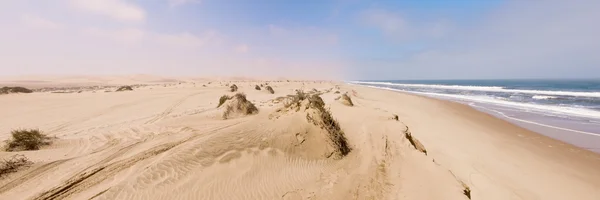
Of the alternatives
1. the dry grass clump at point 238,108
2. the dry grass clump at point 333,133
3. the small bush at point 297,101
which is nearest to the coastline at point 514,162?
the dry grass clump at point 333,133

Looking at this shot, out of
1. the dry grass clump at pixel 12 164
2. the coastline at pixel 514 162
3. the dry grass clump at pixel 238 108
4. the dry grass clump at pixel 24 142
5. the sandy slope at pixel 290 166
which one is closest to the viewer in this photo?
the sandy slope at pixel 290 166

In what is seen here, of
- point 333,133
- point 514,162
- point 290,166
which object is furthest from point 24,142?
point 514,162

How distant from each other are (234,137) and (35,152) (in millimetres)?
4799

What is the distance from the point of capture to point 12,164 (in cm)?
518

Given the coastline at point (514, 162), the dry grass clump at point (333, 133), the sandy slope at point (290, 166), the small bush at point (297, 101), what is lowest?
the coastline at point (514, 162)

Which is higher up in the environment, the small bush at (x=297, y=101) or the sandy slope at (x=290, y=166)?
the small bush at (x=297, y=101)

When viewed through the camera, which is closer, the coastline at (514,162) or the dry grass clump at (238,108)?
the coastline at (514,162)

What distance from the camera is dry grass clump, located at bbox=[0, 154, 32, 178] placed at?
500cm

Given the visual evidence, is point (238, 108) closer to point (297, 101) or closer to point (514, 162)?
point (297, 101)

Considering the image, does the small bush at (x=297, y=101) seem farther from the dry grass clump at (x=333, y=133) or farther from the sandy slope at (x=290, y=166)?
the dry grass clump at (x=333, y=133)

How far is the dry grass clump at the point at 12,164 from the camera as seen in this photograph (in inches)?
197

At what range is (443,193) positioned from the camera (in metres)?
4.77

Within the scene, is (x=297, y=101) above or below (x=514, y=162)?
above

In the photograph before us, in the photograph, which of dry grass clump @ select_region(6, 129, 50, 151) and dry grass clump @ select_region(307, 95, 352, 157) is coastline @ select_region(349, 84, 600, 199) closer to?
dry grass clump @ select_region(307, 95, 352, 157)
